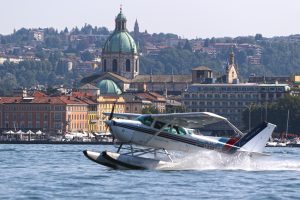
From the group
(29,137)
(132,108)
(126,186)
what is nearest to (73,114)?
(132,108)

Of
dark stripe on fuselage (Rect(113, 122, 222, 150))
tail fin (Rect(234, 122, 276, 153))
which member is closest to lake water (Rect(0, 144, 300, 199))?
dark stripe on fuselage (Rect(113, 122, 222, 150))

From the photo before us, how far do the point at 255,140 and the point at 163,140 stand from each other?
3.97 meters

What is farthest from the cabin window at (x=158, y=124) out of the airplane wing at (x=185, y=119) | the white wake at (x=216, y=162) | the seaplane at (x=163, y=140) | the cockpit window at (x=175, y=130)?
the white wake at (x=216, y=162)

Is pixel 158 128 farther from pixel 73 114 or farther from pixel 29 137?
pixel 73 114

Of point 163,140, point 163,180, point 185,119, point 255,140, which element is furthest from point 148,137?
point 163,180

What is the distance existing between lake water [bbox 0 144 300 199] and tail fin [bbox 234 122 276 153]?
1.64 ft

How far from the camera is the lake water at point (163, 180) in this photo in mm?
48281

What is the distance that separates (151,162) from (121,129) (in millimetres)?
1730

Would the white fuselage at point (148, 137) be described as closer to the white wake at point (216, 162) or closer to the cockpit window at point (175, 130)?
the cockpit window at point (175, 130)

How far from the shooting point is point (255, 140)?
60469 millimetres

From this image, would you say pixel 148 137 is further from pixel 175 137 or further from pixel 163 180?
pixel 163 180

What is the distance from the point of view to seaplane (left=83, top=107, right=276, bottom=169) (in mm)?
58094

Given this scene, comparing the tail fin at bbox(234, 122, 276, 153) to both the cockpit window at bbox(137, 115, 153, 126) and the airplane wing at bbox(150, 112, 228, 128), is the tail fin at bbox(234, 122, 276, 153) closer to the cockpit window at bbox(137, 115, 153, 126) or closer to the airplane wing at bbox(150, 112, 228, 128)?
the airplane wing at bbox(150, 112, 228, 128)

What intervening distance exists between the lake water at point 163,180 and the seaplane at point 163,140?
0.44m
